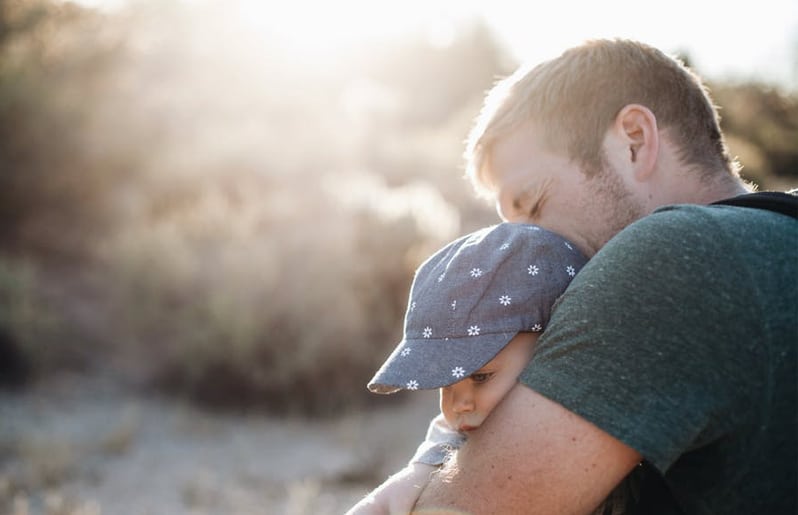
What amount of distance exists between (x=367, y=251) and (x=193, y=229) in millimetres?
1788

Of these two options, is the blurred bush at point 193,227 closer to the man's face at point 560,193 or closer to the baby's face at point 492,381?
the man's face at point 560,193

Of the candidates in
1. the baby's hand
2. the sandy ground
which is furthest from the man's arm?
the sandy ground

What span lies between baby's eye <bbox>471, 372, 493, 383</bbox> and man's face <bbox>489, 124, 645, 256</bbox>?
0.50 m

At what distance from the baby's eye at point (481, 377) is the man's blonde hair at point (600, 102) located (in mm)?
666

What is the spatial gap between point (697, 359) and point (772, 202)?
443 mm

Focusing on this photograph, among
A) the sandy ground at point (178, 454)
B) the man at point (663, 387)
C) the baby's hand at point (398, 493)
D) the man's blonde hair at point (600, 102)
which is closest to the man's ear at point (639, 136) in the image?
the man's blonde hair at point (600, 102)

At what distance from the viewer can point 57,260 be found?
8.63 metres

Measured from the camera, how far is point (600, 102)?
2.06m

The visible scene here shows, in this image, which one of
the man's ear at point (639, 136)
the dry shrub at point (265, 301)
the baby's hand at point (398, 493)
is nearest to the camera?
the baby's hand at point (398, 493)

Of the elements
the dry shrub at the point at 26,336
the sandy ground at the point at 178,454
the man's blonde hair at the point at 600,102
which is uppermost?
the dry shrub at the point at 26,336

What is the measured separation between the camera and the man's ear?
1999mm

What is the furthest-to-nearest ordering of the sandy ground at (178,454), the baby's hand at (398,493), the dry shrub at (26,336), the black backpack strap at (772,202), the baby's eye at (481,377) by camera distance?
the dry shrub at (26,336)
the sandy ground at (178,454)
the baby's hand at (398,493)
the baby's eye at (481,377)
the black backpack strap at (772,202)

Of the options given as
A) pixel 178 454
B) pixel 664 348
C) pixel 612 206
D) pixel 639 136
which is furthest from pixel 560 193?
pixel 178 454

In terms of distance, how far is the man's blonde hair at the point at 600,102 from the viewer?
2053mm
